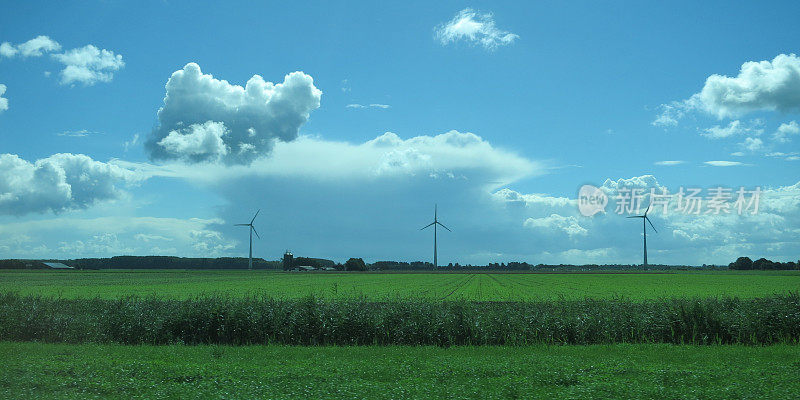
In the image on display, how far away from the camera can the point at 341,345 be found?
94.8 ft

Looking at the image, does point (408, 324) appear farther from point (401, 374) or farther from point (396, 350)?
point (401, 374)

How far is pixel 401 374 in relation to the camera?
62.7ft

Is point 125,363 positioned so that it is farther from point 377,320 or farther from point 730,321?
point 730,321

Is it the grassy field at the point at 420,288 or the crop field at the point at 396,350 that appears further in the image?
the grassy field at the point at 420,288

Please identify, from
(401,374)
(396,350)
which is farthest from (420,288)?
(401,374)

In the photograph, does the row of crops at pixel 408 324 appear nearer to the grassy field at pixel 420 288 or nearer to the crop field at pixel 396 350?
the crop field at pixel 396 350

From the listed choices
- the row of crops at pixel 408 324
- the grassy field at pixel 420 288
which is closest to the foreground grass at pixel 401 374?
the row of crops at pixel 408 324

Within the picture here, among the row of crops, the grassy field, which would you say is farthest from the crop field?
the grassy field

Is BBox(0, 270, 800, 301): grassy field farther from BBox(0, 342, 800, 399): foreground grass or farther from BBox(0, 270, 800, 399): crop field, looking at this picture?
BBox(0, 342, 800, 399): foreground grass

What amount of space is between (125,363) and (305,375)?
7279 millimetres

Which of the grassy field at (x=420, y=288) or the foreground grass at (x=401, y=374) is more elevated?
the foreground grass at (x=401, y=374)

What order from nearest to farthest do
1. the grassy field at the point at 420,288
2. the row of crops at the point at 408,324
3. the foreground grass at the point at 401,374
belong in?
1. the foreground grass at the point at 401,374
2. the row of crops at the point at 408,324
3. the grassy field at the point at 420,288

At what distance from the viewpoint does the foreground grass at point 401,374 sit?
655 inches

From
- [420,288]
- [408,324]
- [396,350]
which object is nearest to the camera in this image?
[396,350]
